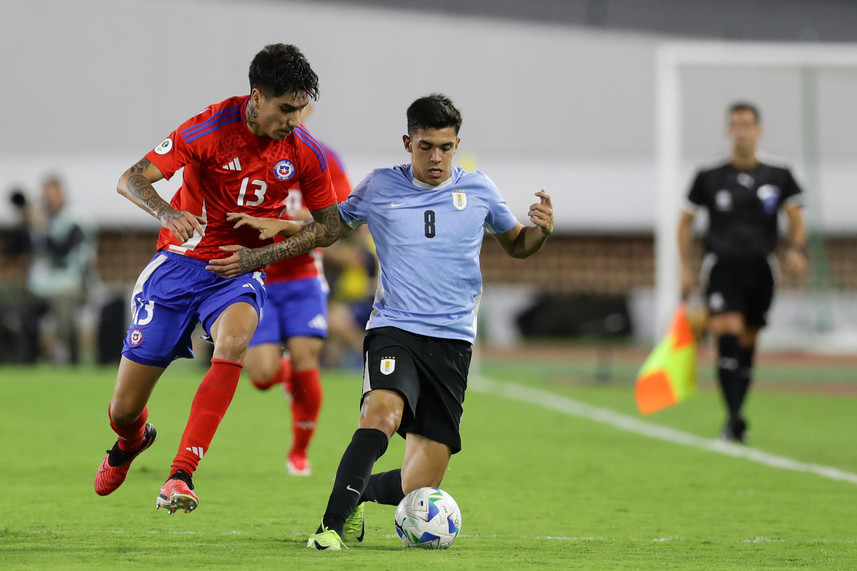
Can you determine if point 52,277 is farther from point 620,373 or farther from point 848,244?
point 848,244

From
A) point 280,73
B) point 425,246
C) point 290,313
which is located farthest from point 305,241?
point 290,313

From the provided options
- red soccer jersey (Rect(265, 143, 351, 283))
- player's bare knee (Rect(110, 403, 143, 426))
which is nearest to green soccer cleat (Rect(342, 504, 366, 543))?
player's bare knee (Rect(110, 403, 143, 426))

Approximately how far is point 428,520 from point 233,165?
1.83m

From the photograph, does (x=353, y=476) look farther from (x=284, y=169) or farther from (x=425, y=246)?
(x=284, y=169)

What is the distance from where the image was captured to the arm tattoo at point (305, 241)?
20.1 ft

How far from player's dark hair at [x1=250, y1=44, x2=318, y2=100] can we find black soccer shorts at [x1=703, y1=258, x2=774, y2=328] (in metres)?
5.64

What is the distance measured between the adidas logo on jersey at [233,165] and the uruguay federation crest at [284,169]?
0.55 feet

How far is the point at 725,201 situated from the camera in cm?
1084

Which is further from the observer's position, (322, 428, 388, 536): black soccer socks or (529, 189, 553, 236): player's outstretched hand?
(529, 189, 553, 236): player's outstretched hand

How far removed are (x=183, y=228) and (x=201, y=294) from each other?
0.55 m

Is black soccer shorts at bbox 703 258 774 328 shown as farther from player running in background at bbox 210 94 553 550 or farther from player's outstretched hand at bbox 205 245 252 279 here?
player's outstretched hand at bbox 205 245 252 279

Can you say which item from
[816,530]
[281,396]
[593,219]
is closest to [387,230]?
[816,530]

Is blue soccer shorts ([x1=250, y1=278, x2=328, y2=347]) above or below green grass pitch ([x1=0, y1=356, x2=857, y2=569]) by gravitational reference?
above

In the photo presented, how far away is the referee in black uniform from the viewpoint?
35.0 ft
